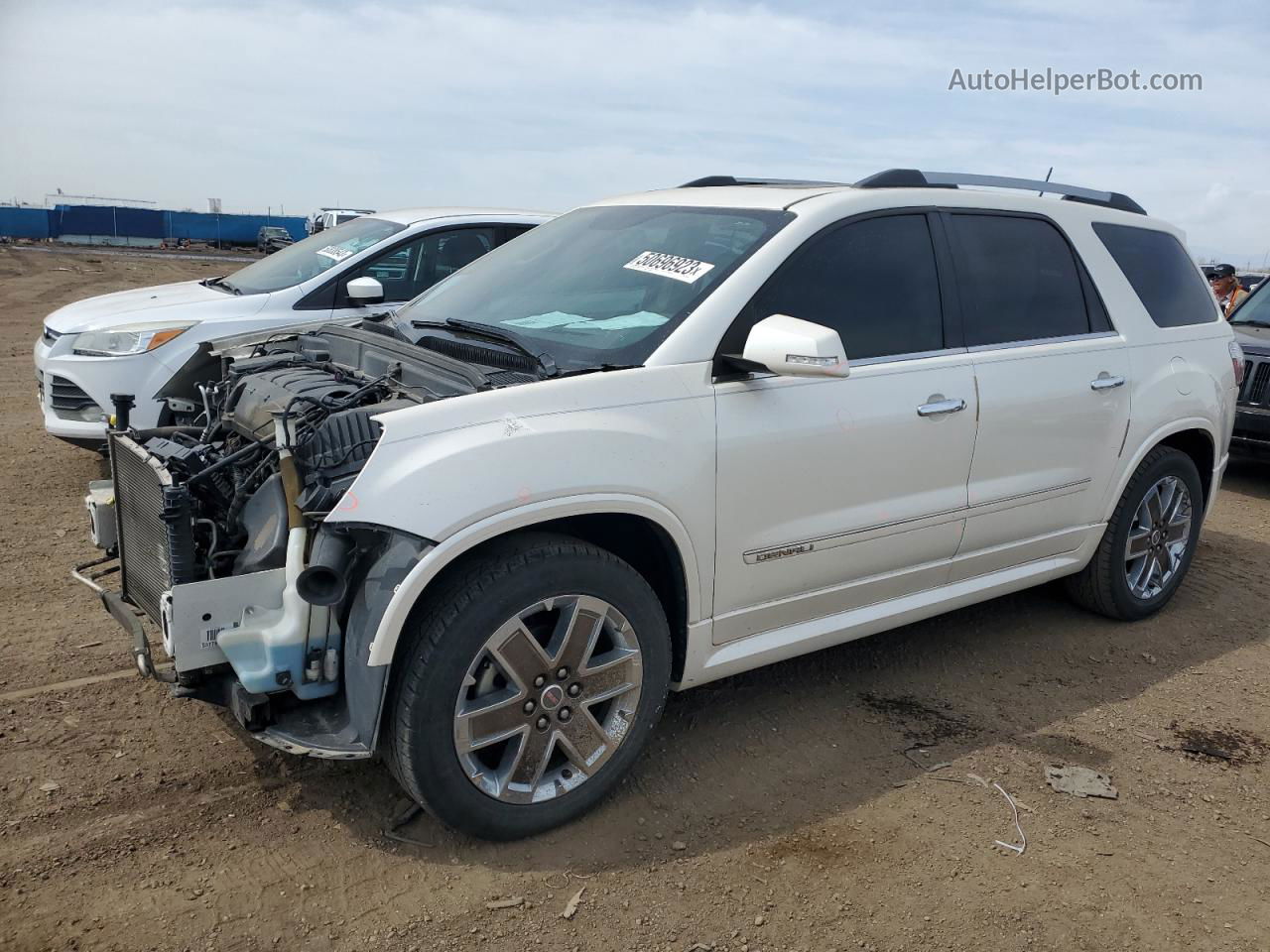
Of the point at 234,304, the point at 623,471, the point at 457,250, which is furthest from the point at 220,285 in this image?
the point at 623,471

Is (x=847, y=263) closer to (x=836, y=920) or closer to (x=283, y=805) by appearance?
(x=836, y=920)

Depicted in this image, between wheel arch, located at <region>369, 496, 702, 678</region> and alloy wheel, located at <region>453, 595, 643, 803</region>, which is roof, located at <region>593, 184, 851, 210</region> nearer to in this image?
wheel arch, located at <region>369, 496, 702, 678</region>

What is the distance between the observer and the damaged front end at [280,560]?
2.74 metres

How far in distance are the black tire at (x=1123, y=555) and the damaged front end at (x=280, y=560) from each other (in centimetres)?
317

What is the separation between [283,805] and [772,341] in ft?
6.76

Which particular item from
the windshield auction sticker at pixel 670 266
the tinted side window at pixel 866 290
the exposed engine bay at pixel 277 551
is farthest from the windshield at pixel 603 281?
the exposed engine bay at pixel 277 551

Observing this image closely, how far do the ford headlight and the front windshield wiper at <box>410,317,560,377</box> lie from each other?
3057 mm

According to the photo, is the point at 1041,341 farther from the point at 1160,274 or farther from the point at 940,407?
the point at 1160,274

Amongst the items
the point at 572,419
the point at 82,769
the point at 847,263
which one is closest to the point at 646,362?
the point at 572,419

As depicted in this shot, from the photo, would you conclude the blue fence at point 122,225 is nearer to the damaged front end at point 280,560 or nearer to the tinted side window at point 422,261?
the tinted side window at point 422,261

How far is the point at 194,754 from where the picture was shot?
339cm

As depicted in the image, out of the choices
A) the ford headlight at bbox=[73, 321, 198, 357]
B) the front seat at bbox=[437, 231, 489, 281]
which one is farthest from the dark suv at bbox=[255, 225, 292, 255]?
the ford headlight at bbox=[73, 321, 198, 357]

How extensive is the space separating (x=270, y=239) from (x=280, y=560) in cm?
4304

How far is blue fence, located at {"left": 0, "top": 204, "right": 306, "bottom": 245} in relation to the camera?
42.8 metres
